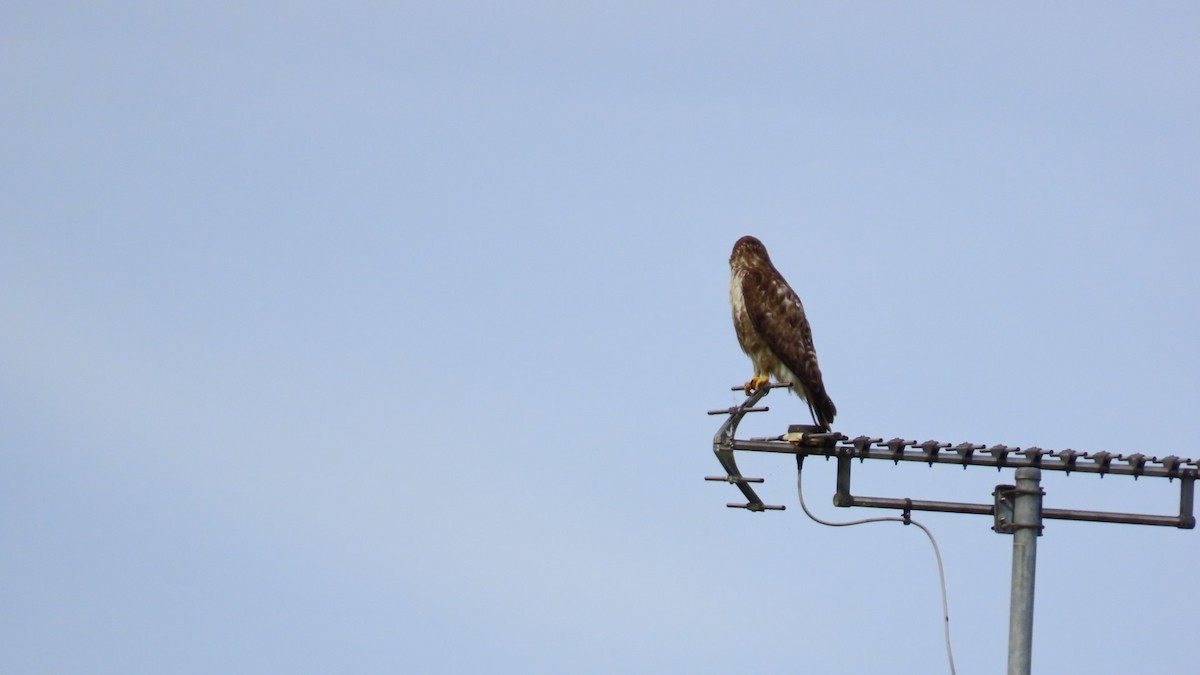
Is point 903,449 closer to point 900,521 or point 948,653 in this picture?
point 900,521

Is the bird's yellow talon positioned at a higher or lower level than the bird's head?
lower

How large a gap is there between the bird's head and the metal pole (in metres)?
7.61

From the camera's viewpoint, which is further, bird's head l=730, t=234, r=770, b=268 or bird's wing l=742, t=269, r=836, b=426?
bird's head l=730, t=234, r=770, b=268

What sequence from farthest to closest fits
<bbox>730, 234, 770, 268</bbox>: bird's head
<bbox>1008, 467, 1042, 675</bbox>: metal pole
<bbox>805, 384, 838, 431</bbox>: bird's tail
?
<bbox>730, 234, 770, 268</bbox>: bird's head → <bbox>805, 384, 838, 431</bbox>: bird's tail → <bbox>1008, 467, 1042, 675</bbox>: metal pole

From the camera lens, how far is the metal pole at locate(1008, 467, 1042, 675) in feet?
27.8

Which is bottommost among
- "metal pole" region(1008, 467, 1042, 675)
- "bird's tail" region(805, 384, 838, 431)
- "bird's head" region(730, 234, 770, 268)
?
"metal pole" region(1008, 467, 1042, 675)

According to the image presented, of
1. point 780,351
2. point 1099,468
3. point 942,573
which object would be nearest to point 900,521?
point 942,573

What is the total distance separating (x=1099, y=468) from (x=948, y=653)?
4.49 ft

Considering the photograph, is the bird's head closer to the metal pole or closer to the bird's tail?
the bird's tail

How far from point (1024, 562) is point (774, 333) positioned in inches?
254

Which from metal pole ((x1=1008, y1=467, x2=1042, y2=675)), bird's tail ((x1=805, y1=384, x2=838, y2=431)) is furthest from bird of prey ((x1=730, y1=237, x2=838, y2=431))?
metal pole ((x1=1008, y1=467, x2=1042, y2=675))

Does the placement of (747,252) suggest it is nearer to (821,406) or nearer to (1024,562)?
(821,406)

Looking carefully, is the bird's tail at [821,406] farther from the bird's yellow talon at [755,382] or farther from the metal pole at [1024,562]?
the metal pole at [1024,562]

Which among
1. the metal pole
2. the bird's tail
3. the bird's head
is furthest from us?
the bird's head
